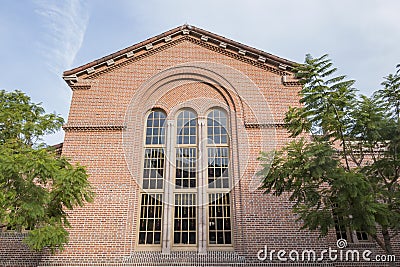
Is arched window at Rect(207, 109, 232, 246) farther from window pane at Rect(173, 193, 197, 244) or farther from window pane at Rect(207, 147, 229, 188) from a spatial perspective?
window pane at Rect(173, 193, 197, 244)

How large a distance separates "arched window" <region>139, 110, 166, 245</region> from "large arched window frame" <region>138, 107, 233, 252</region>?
0.03 m

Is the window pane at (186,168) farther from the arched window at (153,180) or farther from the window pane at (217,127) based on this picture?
the window pane at (217,127)

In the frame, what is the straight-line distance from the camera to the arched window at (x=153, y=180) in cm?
1075

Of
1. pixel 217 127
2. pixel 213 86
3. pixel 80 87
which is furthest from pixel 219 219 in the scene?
pixel 80 87

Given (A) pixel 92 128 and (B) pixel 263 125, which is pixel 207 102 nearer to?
(B) pixel 263 125

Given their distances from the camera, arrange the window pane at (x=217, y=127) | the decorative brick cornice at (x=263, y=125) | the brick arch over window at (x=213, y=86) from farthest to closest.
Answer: the window pane at (x=217, y=127)
the brick arch over window at (x=213, y=86)
the decorative brick cornice at (x=263, y=125)

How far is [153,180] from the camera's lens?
11.4 meters

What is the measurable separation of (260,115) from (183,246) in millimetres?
5782

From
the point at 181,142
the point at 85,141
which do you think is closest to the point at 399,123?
the point at 181,142

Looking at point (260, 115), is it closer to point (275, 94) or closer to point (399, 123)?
point (275, 94)

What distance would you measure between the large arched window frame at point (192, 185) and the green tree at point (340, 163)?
3.25 m

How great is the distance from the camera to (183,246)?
34.3ft

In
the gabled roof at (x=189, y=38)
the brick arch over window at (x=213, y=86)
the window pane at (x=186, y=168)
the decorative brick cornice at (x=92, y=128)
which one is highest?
the gabled roof at (x=189, y=38)

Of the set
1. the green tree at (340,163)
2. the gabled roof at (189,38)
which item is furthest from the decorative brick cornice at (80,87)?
the green tree at (340,163)
